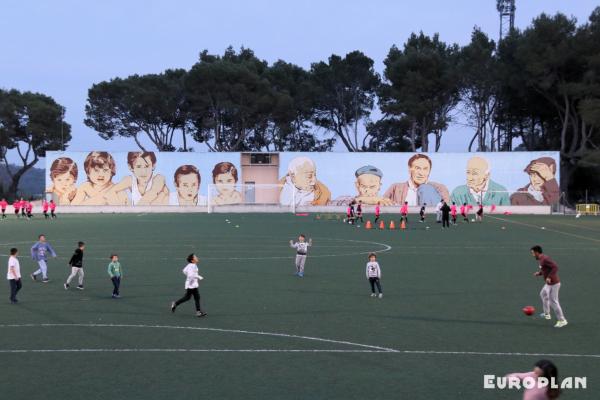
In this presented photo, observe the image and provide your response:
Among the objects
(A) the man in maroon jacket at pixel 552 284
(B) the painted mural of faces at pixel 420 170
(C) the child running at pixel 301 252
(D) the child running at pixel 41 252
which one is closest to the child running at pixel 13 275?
(D) the child running at pixel 41 252

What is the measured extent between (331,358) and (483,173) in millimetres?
68660

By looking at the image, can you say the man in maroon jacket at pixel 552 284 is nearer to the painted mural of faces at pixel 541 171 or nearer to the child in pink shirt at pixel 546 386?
the child in pink shirt at pixel 546 386

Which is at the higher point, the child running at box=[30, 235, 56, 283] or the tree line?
the tree line

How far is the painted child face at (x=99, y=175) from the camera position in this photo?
77312 mm

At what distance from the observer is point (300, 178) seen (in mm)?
78062

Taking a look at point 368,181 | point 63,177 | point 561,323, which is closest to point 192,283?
point 561,323

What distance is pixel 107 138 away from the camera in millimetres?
90938

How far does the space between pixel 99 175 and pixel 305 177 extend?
24.1 m

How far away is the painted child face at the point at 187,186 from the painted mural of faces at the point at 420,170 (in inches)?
988

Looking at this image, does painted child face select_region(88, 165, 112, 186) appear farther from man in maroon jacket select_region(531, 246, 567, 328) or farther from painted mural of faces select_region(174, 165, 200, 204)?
man in maroon jacket select_region(531, 246, 567, 328)

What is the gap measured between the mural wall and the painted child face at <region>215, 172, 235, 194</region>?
12cm

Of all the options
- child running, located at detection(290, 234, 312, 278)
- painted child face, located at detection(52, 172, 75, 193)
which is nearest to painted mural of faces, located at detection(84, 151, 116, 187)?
painted child face, located at detection(52, 172, 75, 193)

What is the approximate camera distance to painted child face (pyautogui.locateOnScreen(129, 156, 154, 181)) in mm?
77500

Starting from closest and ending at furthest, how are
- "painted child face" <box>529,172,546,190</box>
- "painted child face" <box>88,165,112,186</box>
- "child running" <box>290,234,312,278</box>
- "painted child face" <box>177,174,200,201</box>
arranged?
"child running" <box>290,234,312,278</box> → "painted child face" <box>529,172,546,190</box> → "painted child face" <box>88,165,112,186</box> → "painted child face" <box>177,174,200,201</box>
